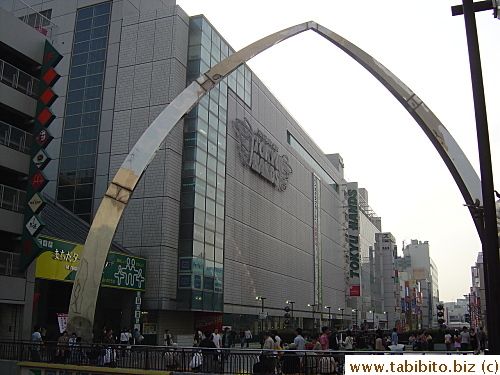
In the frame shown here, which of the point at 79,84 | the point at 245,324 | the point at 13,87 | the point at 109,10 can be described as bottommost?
the point at 245,324

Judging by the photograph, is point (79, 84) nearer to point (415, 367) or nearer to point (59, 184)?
point (59, 184)

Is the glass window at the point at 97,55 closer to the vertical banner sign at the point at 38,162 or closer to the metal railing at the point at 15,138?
the vertical banner sign at the point at 38,162

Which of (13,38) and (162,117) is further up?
(13,38)

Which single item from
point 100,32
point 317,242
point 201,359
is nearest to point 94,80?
point 100,32

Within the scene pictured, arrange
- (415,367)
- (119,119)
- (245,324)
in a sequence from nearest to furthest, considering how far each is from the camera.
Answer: (415,367) → (119,119) → (245,324)

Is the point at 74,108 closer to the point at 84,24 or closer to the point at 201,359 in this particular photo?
the point at 84,24

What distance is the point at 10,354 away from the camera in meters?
19.4

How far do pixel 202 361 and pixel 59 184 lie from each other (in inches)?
1215

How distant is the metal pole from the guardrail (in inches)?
231

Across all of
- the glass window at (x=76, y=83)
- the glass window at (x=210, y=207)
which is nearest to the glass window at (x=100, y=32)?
the glass window at (x=76, y=83)

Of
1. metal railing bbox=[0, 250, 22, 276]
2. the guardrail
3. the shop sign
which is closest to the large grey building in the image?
the shop sign

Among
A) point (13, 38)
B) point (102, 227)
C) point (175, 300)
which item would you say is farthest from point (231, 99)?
point (102, 227)

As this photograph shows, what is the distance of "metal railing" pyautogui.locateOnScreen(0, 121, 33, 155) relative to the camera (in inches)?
1052

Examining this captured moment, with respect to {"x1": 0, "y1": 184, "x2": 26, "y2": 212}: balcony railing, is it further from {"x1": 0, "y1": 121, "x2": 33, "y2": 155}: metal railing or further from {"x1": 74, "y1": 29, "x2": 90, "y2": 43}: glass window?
{"x1": 74, "y1": 29, "x2": 90, "y2": 43}: glass window
